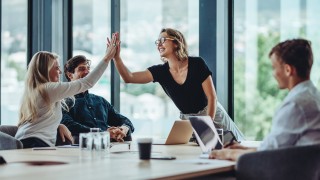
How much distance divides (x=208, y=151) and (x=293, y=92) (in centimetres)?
69

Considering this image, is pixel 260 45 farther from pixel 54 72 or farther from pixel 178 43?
pixel 54 72

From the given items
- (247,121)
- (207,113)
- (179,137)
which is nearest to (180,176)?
(179,137)

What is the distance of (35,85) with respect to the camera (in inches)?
193

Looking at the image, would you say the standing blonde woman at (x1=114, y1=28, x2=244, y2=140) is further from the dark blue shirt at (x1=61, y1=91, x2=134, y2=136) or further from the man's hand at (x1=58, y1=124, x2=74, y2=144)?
the man's hand at (x1=58, y1=124, x2=74, y2=144)

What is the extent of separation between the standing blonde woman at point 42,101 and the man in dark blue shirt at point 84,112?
0.39m

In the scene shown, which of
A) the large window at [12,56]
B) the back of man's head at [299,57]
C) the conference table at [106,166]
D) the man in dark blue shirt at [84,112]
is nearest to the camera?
the conference table at [106,166]

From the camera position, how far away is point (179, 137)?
4547 mm

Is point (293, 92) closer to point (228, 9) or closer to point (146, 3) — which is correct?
point (228, 9)

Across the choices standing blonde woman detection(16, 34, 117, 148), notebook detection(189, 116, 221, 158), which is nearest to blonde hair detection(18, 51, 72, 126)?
standing blonde woman detection(16, 34, 117, 148)

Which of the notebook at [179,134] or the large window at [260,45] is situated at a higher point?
the large window at [260,45]

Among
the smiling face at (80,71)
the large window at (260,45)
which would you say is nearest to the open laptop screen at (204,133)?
the smiling face at (80,71)

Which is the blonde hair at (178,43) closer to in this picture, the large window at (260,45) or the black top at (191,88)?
the black top at (191,88)

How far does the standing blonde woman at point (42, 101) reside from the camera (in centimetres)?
476

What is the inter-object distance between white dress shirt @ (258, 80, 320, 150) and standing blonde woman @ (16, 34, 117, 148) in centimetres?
219
